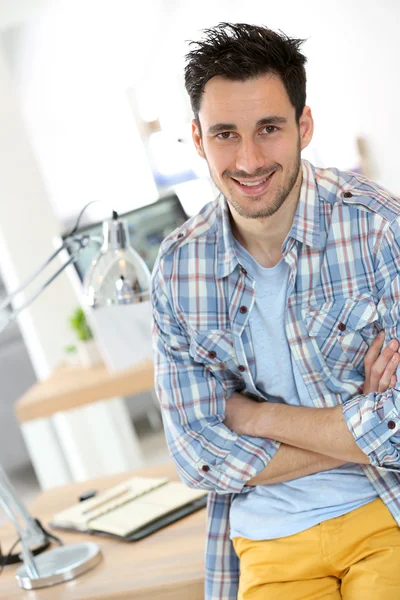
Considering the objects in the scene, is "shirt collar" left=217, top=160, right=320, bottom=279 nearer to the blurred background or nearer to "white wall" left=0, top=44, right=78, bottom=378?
the blurred background

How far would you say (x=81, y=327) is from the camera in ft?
9.39

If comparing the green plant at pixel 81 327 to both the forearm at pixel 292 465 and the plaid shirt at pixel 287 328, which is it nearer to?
the plaid shirt at pixel 287 328

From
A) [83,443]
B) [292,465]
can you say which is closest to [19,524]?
[292,465]

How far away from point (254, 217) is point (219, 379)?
0.29 m

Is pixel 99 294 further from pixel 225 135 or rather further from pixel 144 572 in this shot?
pixel 144 572

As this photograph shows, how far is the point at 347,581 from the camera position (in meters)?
1.29

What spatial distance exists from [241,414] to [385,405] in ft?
0.87

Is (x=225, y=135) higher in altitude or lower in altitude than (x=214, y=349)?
higher

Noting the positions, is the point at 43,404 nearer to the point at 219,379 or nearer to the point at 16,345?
the point at 219,379

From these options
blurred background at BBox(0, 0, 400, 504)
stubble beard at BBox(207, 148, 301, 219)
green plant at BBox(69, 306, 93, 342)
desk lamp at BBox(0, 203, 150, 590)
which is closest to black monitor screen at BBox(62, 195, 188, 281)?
blurred background at BBox(0, 0, 400, 504)

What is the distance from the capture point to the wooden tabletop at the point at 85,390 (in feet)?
8.66

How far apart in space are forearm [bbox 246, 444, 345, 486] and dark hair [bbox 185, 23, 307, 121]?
1.79ft

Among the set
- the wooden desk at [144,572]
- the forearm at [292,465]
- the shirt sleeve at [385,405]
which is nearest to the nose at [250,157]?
the shirt sleeve at [385,405]

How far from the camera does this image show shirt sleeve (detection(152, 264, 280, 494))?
1424 mm
